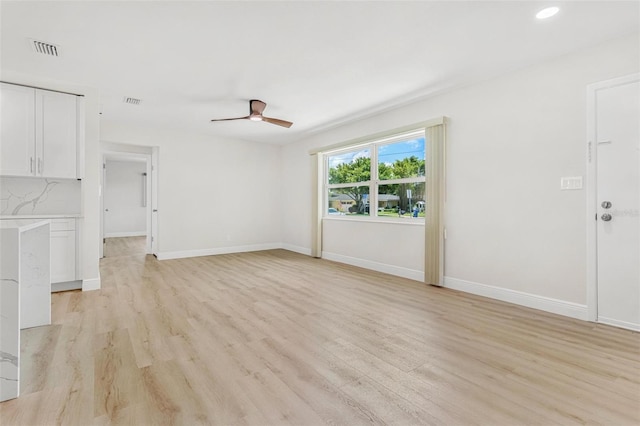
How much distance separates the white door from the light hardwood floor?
27 cm

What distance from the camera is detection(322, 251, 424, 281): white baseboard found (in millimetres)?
4273

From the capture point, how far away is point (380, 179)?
5.00 m

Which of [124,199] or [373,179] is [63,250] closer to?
[373,179]

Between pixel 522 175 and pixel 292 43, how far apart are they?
2776mm

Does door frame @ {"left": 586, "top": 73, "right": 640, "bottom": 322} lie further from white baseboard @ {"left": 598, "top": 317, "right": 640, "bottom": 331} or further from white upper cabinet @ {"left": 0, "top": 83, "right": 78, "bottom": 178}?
white upper cabinet @ {"left": 0, "top": 83, "right": 78, "bottom": 178}

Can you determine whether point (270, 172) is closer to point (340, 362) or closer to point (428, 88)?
point (428, 88)

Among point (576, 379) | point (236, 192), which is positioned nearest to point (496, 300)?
point (576, 379)

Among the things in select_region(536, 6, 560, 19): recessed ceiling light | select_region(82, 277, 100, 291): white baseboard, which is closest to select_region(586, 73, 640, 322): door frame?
select_region(536, 6, 560, 19): recessed ceiling light

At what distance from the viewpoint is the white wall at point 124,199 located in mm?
9672

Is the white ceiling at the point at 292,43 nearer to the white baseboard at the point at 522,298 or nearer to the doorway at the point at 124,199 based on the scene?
the white baseboard at the point at 522,298

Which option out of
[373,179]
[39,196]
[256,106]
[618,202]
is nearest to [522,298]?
[618,202]

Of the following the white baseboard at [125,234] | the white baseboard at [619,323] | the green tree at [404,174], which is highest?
the green tree at [404,174]

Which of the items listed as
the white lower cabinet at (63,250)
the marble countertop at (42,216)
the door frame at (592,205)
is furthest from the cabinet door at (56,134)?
the door frame at (592,205)

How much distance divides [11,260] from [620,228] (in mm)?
4593
